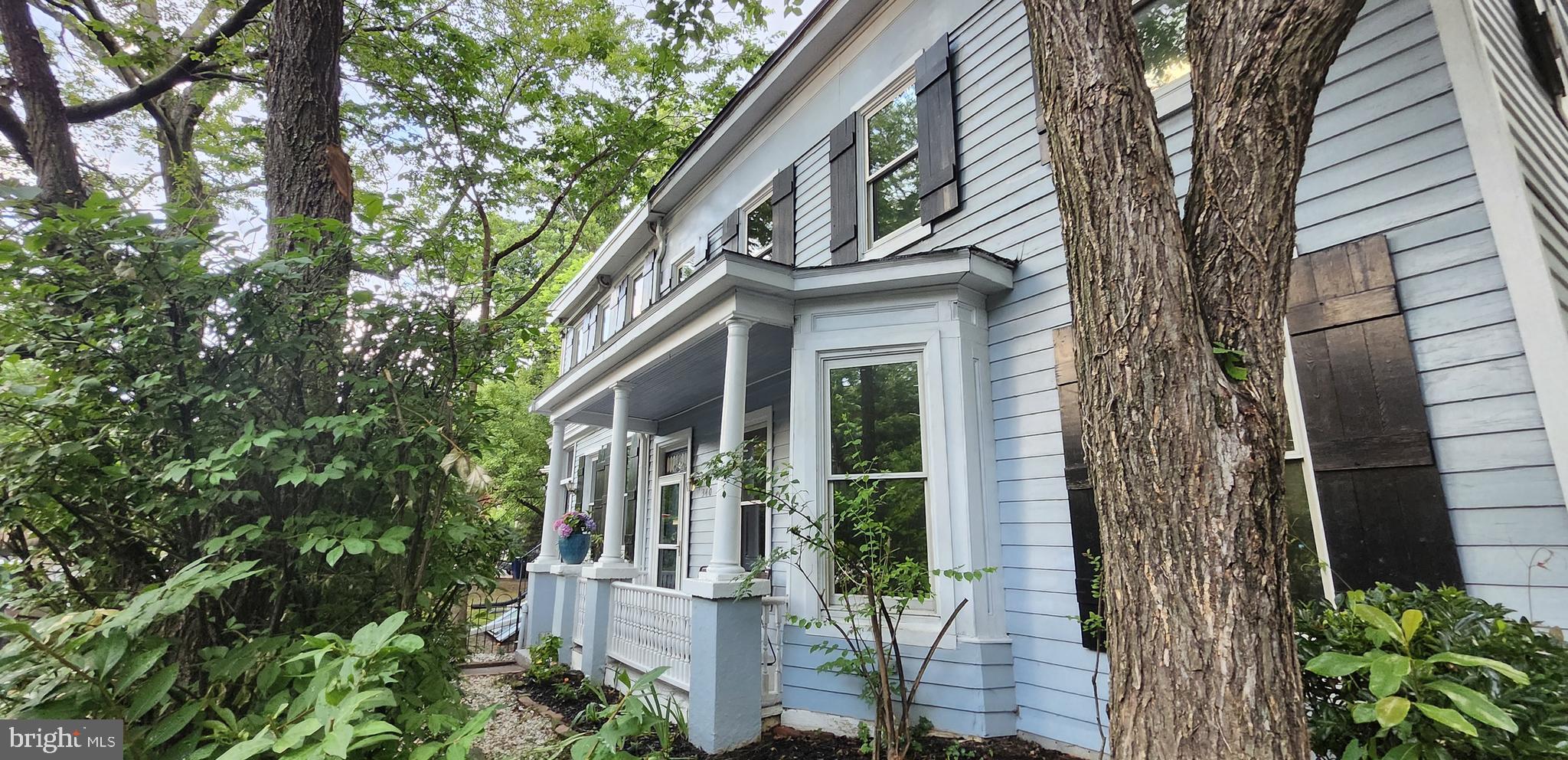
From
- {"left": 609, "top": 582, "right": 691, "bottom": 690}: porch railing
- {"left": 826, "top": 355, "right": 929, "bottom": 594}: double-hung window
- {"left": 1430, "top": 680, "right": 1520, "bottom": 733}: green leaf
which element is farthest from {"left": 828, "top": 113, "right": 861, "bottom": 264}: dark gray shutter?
{"left": 1430, "top": 680, "right": 1520, "bottom": 733}: green leaf

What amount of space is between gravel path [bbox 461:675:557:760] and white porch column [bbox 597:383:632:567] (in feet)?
4.69

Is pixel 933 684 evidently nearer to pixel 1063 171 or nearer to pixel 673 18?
pixel 1063 171

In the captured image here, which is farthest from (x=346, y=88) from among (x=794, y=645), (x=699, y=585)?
(x=794, y=645)

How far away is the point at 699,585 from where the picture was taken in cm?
438

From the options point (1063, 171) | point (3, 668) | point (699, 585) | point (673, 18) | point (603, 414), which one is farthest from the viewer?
point (603, 414)

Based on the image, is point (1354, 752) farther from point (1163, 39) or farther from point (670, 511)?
point (670, 511)

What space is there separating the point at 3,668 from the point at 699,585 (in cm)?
353

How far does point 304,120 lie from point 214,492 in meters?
1.53

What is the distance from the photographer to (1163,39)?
4293 millimetres

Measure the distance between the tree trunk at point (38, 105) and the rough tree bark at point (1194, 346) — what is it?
5493 millimetres

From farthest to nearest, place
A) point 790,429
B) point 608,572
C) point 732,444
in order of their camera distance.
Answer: point 608,572 < point 790,429 < point 732,444

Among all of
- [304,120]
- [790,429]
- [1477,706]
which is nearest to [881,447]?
[790,429]

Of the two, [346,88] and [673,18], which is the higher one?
[346,88]

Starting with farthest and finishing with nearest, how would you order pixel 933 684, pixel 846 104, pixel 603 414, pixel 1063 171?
1. pixel 603 414
2. pixel 846 104
3. pixel 933 684
4. pixel 1063 171
